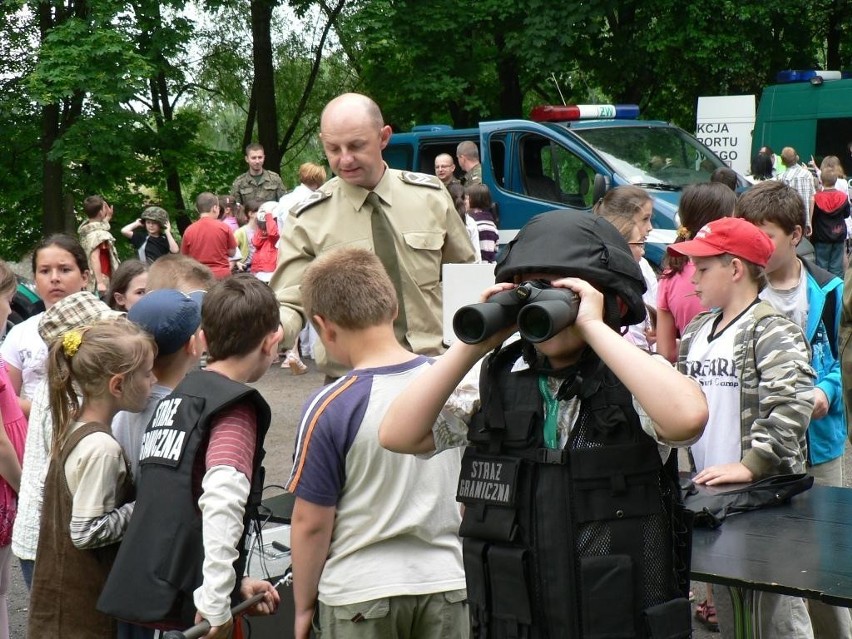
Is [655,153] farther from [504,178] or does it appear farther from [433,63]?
[433,63]

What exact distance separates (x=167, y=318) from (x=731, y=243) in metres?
1.86

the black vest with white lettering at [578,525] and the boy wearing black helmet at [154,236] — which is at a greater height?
the black vest with white lettering at [578,525]

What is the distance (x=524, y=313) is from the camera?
217 cm

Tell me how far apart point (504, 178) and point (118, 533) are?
37.2ft

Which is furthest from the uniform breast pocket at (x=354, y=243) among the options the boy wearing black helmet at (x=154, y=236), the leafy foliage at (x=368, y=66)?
the leafy foliage at (x=368, y=66)

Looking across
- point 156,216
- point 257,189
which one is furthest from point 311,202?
point 257,189

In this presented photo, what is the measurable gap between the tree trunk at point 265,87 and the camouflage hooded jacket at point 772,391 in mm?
21222

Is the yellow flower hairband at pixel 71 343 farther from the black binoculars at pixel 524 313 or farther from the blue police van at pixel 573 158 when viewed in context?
the blue police van at pixel 573 158

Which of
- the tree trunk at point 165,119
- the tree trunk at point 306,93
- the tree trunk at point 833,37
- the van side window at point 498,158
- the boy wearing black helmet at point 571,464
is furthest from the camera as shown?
the tree trunk at point 306,93

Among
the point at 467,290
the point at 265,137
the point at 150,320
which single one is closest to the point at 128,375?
the point at 150,320

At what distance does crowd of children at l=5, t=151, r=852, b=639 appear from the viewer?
2322 millimetres

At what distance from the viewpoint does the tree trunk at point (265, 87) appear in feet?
79.8

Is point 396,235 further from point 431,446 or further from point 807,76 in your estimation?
point 807,76

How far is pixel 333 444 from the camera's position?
298cm
